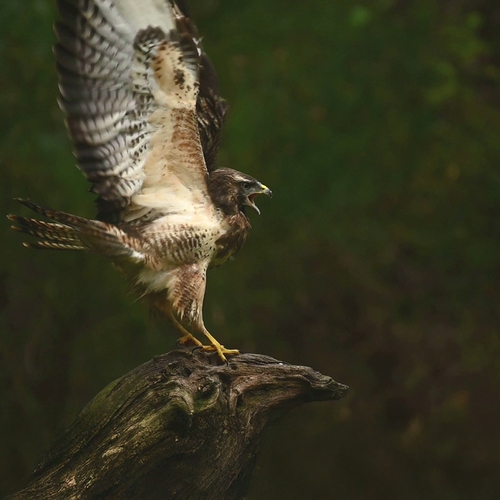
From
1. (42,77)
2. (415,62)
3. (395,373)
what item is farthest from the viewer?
(395,373)

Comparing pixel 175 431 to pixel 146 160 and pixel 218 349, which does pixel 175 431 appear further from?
pixel 146 160

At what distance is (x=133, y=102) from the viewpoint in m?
4.18

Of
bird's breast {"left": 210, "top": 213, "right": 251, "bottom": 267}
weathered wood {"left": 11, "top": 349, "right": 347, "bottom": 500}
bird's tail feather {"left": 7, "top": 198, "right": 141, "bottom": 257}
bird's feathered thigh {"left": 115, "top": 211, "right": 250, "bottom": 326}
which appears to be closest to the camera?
weathered wood {"left": 11, "top": 349, "right": 347, "bottom": 500}

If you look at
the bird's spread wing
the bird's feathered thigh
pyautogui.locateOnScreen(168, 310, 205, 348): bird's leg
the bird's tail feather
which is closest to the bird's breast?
the bird's feathered thigh

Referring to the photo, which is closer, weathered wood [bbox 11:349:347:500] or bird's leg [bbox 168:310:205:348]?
weathered wood [bbox 11:349:347:500]

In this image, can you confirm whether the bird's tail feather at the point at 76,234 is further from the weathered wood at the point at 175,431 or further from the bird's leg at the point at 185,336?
the weathered wood at the point at 175,431

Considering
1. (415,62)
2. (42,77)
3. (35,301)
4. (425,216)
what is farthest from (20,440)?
(415,62)

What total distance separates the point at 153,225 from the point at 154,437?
114cm

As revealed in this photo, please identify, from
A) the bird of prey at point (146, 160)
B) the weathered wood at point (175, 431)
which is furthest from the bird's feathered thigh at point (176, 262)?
the weathered wood at point (175, 431)

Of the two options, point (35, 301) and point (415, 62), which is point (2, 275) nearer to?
point (35, 301)

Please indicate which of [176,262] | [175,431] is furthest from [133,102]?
[175,431]

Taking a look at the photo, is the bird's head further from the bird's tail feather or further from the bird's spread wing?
the bird's tail feather

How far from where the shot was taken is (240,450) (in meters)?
3.74

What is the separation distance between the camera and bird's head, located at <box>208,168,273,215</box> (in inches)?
174
